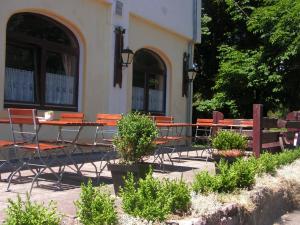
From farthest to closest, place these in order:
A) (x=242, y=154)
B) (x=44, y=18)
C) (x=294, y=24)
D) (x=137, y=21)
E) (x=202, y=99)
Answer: (x=202, y=99) → (x=294, y=24) → (x=137, y=21) → (x=44, y=18) → (x=242, y=154)

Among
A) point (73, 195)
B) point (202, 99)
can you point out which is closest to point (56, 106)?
point (73, 195)

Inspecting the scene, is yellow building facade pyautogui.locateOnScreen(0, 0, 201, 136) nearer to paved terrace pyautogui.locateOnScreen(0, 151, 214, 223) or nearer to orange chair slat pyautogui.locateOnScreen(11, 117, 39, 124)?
paved terrace pyautogui.locateOnScreen(0, 151, 214, 223)

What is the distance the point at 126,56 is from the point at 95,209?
8.55 metres

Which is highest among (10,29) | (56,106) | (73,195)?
(10,29)

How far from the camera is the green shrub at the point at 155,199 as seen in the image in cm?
393

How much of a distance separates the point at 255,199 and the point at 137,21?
836 cm

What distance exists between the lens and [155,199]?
4.25m

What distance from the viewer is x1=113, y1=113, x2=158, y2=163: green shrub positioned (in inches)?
218

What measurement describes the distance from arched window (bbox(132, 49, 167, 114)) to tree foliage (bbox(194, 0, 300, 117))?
4557 millimetres

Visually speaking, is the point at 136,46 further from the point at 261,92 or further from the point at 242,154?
the point at 261,92

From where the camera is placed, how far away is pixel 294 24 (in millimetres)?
16578

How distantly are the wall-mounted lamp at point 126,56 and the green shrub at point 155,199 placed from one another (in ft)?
25.1

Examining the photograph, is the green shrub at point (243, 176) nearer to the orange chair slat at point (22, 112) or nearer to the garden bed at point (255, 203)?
the garden bed at point (255, 203)

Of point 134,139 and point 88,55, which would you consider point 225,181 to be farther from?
point 88,55
